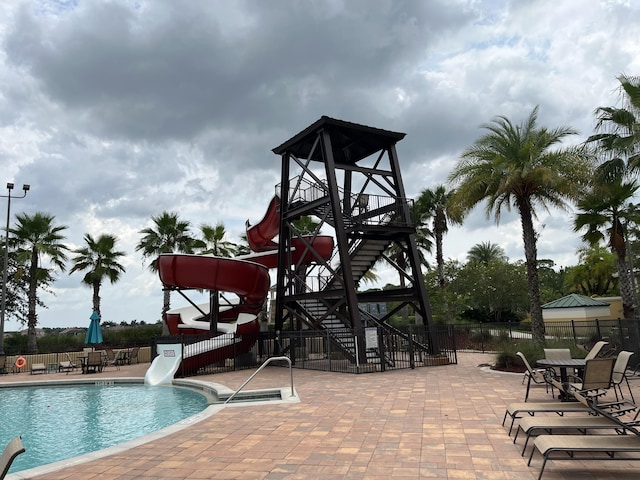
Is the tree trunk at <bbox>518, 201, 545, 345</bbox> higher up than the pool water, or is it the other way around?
the tree trunk at <bbox>518, 201, 545, 345</bbox>

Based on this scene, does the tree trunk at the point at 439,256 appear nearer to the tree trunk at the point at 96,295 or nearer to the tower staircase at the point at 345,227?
the tower staircase at the point at 345,227

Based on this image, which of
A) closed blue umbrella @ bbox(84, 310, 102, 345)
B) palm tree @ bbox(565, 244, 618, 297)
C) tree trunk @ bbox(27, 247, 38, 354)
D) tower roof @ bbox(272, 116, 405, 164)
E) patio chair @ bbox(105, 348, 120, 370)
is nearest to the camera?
tower roof @ bbox(272, 116, 405, 164)

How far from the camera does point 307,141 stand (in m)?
22.0

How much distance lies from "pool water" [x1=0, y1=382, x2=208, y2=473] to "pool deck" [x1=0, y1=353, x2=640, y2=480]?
7.33 feet

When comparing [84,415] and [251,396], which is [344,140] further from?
[84,415]

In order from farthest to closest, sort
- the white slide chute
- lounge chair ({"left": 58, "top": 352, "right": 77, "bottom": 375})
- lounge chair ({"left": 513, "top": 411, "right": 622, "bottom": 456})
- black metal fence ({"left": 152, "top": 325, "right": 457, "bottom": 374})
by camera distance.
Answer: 1. lounge chair ({"left": 58, "top": 352, "right": 77, "bottom": 375})
2. the white slide chute
3. black metal fence ({"left": 152, "top": 325, "right": 457, "bottom": 374})
4. lounge chair ({"left": 513, "top": 411, "right": 622, "bottom": 456})

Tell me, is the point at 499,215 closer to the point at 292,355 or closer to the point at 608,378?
the point at 292,355

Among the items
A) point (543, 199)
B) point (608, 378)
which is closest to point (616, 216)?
point (543, 199)

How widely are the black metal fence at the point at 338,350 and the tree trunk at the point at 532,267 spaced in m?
3.18

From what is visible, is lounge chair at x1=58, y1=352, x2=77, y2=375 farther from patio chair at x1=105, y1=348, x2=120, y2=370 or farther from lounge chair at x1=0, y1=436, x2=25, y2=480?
lounge chair at x1=0, y1=436, x2=25, y2=480

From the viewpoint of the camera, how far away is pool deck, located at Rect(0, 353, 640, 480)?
17.6 ft

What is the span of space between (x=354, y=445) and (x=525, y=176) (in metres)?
14.8

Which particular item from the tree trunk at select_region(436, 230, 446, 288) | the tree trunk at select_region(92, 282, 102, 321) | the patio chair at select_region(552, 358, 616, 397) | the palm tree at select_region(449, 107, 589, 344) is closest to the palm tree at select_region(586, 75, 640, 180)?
the palm tree at select_region(449, 107, 589, 344)

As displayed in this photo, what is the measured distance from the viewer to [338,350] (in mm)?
18859
